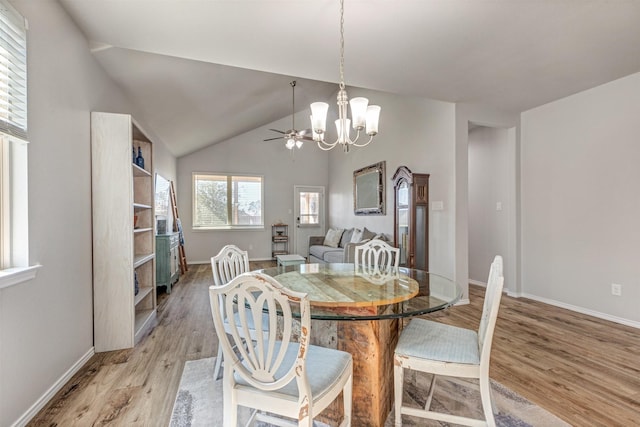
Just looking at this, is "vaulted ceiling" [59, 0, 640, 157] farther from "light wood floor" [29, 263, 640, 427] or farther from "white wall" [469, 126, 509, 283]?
"light wood floor" [29, 263, 640, 427]

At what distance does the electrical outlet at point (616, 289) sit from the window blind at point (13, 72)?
512 centimetres

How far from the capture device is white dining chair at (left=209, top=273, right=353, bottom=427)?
108 centimetres

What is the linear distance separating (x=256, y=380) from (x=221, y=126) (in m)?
5.20

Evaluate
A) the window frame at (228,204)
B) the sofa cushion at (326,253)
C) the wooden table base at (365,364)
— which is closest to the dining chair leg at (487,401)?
the wooden table base at (365,364)

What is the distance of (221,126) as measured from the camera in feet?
18.2

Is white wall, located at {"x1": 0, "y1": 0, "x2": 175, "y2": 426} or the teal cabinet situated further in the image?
the teal cabinet

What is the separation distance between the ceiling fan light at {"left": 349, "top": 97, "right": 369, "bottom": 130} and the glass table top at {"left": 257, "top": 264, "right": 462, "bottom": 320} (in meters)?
1.08

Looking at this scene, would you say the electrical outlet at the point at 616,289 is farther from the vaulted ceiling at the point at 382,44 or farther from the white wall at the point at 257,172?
the white wall at the point at 257,172

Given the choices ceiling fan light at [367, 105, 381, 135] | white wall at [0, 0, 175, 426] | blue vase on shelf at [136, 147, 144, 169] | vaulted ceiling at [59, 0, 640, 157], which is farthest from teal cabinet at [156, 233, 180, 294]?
ceiling fan light at [367, 105, 381, 135]

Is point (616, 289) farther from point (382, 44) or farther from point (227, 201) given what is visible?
point (227, 201)

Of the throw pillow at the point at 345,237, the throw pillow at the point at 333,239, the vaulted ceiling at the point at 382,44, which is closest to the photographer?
the vaulted ceiling at the point at 382,44

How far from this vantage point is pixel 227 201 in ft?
23.7

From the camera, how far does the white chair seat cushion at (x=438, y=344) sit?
1458 mm

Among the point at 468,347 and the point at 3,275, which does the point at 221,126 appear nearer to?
the point at 3,275
